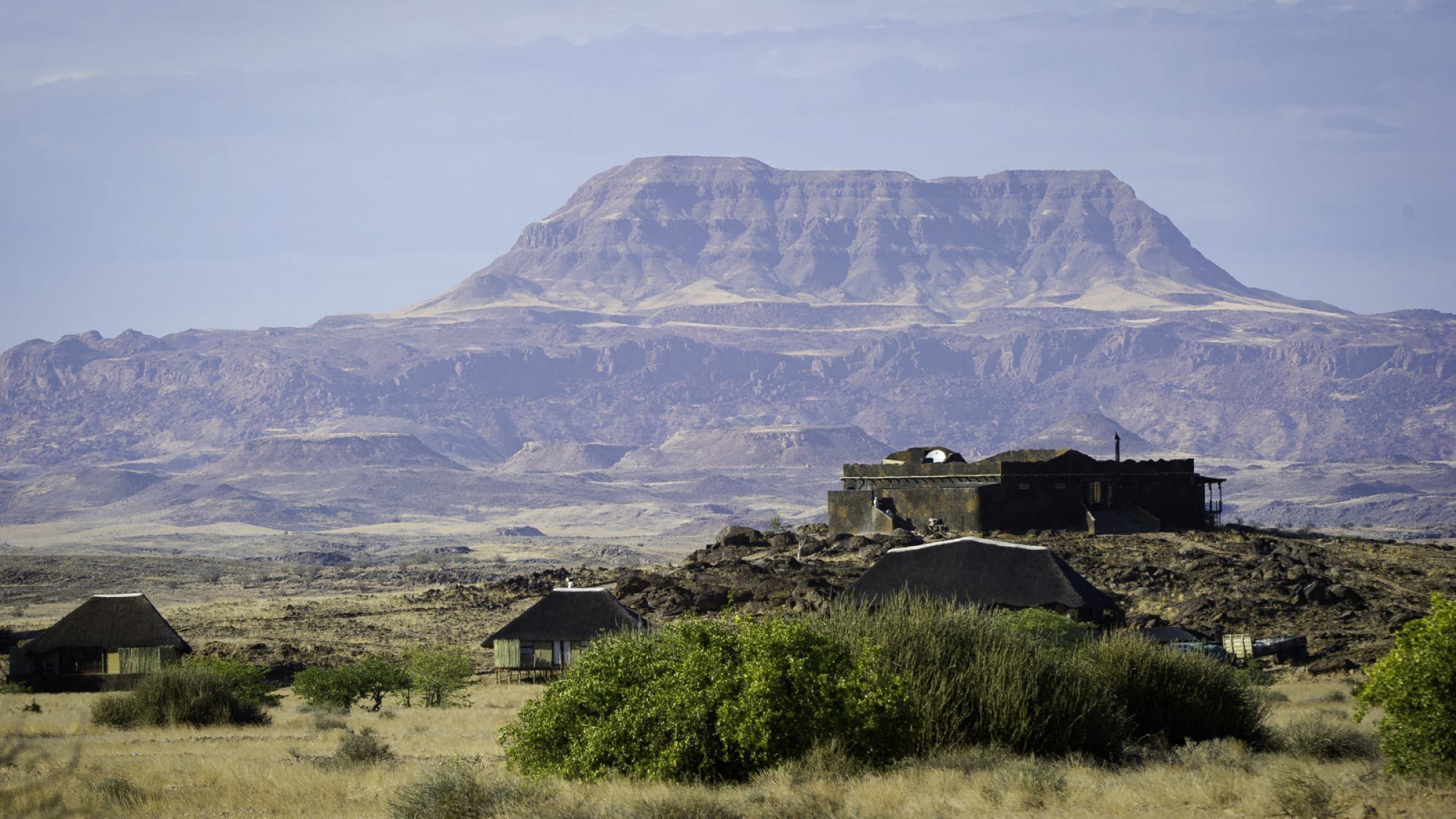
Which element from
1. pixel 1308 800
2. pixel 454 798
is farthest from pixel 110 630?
pixel 1308 800

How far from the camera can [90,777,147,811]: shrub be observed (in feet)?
70.4

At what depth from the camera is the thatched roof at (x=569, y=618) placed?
5175 cm

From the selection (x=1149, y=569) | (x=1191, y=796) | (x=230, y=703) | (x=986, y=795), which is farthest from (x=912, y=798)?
(x=1149, y=569)

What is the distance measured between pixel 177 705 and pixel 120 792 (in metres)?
15.5

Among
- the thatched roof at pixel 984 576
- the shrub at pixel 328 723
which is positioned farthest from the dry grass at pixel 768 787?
the thatched roof at pixel 984 576

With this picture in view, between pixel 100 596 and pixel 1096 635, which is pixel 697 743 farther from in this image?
pixel 100 596

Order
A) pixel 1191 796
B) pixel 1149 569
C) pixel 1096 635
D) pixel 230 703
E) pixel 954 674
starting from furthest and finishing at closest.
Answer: pixel 1149 569
pixel 1096 635
pixel 230 703
pixel 954 674
pixel 1191 796

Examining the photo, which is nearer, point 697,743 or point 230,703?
point 697,743

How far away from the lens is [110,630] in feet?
171

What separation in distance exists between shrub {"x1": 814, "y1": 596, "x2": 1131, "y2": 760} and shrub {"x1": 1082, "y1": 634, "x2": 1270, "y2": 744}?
3238 mm

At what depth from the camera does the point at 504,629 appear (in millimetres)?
53375

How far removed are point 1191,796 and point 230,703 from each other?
2575 cm

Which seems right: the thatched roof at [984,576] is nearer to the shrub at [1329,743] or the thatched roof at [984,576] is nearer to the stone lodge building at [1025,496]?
the stone lodge building at [1025,496]

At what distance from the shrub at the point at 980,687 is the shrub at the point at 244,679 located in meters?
21.9
